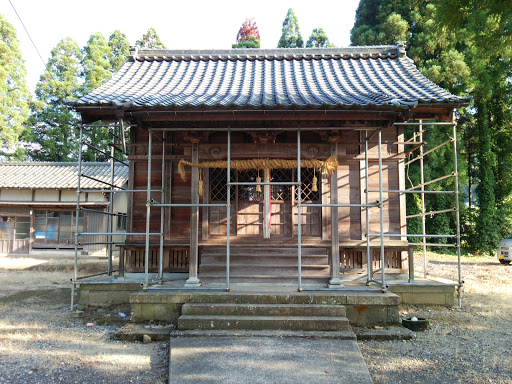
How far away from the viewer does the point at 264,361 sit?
14.3 feet

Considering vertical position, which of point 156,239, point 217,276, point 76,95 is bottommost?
point 217,276

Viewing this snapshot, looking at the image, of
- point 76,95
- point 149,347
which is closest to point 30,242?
point 76,95

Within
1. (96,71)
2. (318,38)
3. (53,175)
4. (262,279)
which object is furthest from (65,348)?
(318,38)

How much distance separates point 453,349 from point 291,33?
30.2m

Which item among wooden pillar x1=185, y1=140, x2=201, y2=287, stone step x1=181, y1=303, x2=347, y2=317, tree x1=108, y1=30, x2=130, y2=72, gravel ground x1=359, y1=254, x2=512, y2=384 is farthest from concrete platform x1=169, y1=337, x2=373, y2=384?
tree x1=108, y1=30, x2=130, y2=72

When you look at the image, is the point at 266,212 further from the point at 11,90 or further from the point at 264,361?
the point at 11,90

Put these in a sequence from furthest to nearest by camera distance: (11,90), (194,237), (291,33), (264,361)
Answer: (291,33), (11,90), (194,237), (264,361)

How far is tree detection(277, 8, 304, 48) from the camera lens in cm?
3052

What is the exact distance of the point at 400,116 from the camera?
20.9ft

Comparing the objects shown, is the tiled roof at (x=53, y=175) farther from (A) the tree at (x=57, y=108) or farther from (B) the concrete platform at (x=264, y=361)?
(B) the concrete platform at (x=264, y=361)

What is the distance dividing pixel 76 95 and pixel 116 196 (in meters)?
9.81

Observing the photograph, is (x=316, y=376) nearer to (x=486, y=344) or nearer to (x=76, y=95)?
(x=486, y=344)

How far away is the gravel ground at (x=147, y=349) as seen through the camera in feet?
13.8

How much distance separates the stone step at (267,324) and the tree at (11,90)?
68.7 ft
